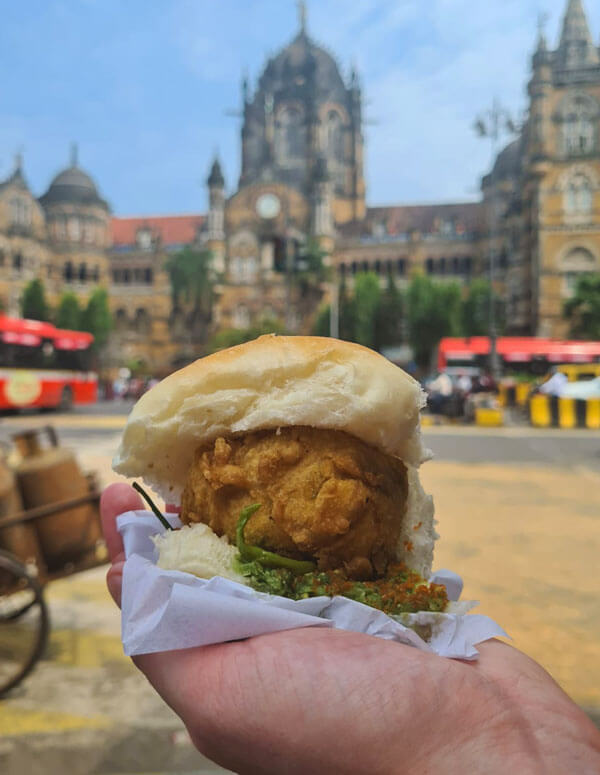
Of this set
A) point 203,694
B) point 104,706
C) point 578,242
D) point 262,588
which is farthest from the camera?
point 578,242

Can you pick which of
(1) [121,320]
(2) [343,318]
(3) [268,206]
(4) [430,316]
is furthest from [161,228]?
(4) [430,316]

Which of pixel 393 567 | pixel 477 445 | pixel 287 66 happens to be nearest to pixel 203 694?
pixel 393 567

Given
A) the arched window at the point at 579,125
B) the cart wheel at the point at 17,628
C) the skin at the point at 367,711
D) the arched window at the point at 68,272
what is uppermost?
the arched window at the point at 579,125

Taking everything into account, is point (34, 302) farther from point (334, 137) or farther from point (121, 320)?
point (334, 137)

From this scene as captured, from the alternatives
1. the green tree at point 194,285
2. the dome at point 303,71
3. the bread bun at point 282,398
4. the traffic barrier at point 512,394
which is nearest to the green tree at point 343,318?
the green tree at point 194,285

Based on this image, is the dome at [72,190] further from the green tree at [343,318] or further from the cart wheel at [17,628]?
the cart wheel at [17,628]

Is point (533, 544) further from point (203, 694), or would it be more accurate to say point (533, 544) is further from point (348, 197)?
point (348, 197)
